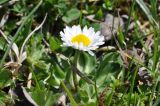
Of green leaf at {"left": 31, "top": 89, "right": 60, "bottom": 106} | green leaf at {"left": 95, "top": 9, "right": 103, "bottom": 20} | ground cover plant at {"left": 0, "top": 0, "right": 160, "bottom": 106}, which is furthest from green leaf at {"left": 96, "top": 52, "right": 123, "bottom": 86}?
green leaf at {"left": 95, "top": 9, "right": 103, "bottom": 20}

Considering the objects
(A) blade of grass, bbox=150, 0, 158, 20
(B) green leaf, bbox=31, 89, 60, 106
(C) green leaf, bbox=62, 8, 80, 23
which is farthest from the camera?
(C) green leaf, bbox=62, 8, 80, 23

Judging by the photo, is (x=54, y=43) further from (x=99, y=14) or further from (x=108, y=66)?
(x=99, y=14)

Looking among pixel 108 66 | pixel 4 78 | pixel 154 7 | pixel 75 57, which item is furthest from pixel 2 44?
pixel 154 7

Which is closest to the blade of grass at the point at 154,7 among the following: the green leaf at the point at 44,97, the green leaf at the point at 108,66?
the green leaf at the point at 108,66

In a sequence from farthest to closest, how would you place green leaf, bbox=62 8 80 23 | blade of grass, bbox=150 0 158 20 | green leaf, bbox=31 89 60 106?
green leaf, bbox=62 8 80 23 → blade of grass, bbox=150 0 158 20 → green leaf, bbox=31 89 60 106

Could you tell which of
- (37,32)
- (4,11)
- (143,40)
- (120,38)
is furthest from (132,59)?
(4,11)

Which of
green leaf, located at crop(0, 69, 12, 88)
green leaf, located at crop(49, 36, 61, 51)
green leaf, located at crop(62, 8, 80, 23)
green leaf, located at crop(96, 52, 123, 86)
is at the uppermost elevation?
green leaf, located at crop(62, 8, 80, 23)

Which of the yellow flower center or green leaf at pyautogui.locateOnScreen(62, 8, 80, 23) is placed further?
green leaf at pyautogui.locateOnScreen(62, 8, 80, 23)

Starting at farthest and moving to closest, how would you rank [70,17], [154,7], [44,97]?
[70,17] → [154,7] → [44,97]

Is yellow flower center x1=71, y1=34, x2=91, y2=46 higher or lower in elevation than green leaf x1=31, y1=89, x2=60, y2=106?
higher

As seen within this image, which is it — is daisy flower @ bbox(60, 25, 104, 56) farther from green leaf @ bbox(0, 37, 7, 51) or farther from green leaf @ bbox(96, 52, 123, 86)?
green leaf @ bbox(0, 37, 7, 51)
